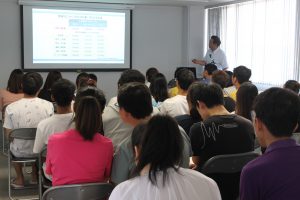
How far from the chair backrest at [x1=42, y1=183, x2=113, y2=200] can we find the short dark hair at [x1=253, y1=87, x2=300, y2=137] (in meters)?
1.05

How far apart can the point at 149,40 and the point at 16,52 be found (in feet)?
8.63

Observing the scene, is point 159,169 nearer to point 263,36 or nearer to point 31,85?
point 31,85

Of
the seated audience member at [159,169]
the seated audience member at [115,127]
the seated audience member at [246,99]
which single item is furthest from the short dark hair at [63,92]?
the seated audience member at [159,169]

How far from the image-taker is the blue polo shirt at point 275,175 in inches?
53.1

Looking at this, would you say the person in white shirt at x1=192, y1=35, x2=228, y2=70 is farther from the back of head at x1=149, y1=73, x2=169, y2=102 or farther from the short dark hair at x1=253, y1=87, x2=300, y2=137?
the short dark hair at x1=253, y1=87, x2=300, y2=137

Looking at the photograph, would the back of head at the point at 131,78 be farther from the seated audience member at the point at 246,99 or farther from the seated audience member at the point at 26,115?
the seated audience member at the point at 246,99

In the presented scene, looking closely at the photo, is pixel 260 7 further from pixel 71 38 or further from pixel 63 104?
pixel 63 104

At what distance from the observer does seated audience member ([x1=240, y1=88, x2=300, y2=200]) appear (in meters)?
1.35

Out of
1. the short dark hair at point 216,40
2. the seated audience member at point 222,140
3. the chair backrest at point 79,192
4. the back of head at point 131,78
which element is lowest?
the chair backrest at point 79,192

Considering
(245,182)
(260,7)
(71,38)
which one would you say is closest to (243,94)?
(245,182)

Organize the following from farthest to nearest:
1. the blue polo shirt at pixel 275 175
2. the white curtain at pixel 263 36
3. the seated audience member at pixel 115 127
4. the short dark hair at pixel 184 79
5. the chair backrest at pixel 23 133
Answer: the white curtain at pixel 263 36, the short dark hair at pixel 184 79, the chair backrest at pixel 23 133, the seated audience member at pixel 115 127, the blue polo shirt at pixel 275 175

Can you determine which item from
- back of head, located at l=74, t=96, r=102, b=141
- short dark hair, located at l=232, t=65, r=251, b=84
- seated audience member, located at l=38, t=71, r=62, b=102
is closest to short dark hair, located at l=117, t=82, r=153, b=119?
back of head, located at l=74, t=96, r=102, b=141

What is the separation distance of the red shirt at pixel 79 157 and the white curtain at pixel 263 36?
490 cm

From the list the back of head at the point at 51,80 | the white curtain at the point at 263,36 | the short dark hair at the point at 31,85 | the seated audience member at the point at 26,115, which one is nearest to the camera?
the seated audience member at the point at 26,115
